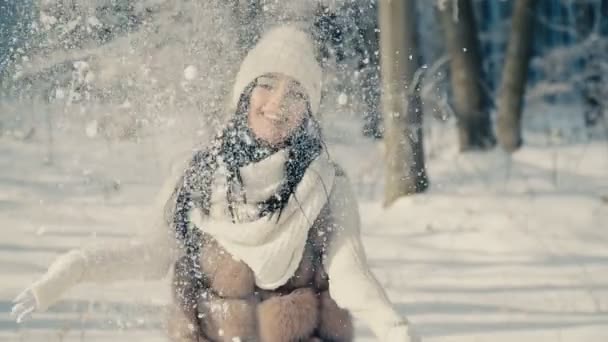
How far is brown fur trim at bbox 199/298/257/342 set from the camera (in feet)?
7.75

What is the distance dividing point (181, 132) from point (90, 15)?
0.57m

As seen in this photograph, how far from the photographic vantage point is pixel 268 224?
2.30 metres

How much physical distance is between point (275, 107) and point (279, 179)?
0.20 metres

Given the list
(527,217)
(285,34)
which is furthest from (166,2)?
(527,217)

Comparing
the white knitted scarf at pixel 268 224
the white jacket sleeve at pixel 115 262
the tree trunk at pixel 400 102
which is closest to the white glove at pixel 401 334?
the white knitted scarf at pixel 268 224

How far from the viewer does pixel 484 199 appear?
269 inches

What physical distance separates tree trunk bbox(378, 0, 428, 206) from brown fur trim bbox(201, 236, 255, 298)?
2363 mm

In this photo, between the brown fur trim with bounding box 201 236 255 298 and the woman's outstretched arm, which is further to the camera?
the brown fur trim with bounding box 201 236 255 298

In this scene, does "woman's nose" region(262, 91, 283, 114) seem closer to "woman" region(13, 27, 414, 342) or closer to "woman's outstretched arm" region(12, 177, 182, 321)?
"woman" region(13, 27, 414, 342)

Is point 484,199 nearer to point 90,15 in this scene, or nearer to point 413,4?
point 413,4

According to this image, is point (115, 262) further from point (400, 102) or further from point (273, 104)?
point (400, 102)

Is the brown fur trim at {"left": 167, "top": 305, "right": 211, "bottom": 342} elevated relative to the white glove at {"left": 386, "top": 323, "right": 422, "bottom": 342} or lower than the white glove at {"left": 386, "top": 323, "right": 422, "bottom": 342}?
lower

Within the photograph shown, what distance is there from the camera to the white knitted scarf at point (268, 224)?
90.7 inches

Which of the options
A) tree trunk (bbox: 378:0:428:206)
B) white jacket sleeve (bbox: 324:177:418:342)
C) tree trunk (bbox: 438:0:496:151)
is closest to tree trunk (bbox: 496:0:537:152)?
tree trunk (bbox: 438:0:496:151)
